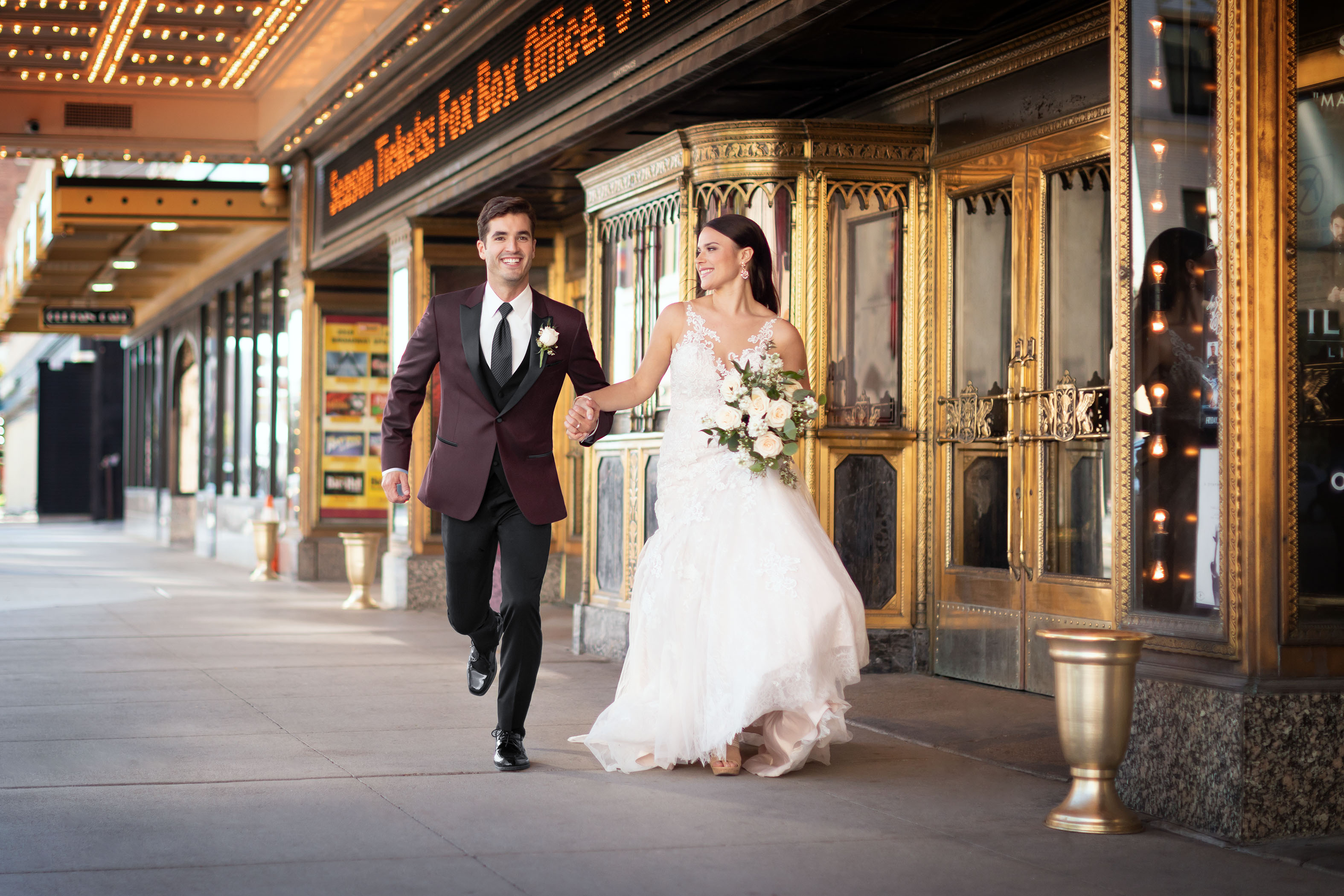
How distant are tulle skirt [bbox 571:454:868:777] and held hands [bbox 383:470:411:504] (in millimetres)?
903

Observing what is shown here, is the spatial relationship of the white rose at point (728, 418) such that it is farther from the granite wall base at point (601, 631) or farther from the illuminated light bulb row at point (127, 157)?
the illuminated light bulb row at point (127, 157)

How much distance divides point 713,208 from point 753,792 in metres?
3.88

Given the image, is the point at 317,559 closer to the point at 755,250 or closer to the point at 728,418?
the point at 755,250

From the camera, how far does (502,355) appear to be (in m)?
4.98

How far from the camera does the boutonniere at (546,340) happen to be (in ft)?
16.0

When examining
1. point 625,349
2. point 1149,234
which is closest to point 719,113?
point 625,349

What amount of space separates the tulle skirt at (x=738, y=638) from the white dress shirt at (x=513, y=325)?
0.75m

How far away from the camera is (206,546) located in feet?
70.9

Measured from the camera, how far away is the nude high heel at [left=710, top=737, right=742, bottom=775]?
4.85m

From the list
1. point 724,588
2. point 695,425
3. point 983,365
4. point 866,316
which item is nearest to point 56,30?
point 866,316

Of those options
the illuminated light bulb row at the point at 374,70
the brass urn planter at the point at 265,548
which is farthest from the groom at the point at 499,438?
the brass urn planter at the point at 265,548

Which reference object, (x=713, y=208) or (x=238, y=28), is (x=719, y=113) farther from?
(x=238, y=28)

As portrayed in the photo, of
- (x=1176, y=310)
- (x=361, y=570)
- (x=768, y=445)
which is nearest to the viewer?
(x=1176, y=310)

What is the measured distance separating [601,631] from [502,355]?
3.85 metres
